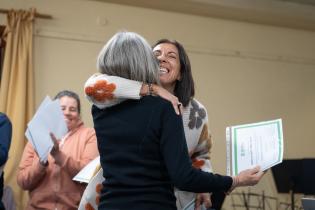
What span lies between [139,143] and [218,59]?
3625mm

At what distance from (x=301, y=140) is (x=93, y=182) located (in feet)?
13.3

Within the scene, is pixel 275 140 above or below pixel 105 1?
below

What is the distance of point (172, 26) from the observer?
4473mm

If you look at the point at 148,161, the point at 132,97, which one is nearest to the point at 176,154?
the point at 148,161

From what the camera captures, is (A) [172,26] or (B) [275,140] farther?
(A) [172,26]

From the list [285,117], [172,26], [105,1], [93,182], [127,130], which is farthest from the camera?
[285,117]

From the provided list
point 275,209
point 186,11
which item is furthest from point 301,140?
point 186,11

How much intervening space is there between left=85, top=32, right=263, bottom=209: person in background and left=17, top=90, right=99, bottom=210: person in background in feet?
3.33

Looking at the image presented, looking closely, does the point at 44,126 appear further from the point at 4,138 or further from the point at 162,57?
the point at 162,57

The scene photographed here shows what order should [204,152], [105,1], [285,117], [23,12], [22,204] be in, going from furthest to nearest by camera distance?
[285,117]
[105,1]
[23,12]
[22,204]
[204,152]

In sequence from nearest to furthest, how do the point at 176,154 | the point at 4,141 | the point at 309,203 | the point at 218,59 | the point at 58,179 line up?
1. the point at 176,154
2. the point at 4,141
3. the point at 309,203
4. the point at 58,179
5. the point at 218,59

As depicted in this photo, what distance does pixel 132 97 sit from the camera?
1.16 meters

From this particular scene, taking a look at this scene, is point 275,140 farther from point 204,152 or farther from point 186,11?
point 186,11

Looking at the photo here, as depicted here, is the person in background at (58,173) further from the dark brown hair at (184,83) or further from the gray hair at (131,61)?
the gray hair at (131,61)
